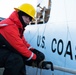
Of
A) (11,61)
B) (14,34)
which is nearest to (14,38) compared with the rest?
(14,34)

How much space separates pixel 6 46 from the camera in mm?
3369

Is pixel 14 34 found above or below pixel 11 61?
above

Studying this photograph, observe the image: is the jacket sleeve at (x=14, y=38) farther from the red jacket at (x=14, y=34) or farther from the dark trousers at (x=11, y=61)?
the dark trousers at (x=11, y=61)

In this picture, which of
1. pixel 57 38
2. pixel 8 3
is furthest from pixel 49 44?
pixel 8 3

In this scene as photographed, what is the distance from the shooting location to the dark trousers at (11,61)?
3.32 meters

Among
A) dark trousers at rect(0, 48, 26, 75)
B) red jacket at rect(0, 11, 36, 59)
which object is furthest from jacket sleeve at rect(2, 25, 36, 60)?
dark trousers at rect(0, 48, 26, 75)

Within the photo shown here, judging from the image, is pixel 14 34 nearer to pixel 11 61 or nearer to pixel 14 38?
pixel 14 38

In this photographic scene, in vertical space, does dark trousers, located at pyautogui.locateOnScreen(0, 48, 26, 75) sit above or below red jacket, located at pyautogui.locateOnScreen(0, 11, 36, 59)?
below

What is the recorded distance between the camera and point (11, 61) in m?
3.31

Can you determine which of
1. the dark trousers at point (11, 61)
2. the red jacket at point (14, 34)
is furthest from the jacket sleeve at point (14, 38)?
the dark trousers at point (11, 61)

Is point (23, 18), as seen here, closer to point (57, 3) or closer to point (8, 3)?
point (57, 3)

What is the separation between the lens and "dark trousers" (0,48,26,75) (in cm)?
332

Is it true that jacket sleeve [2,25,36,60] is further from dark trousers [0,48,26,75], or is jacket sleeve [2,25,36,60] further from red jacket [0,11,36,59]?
dark trousers [0,48,26,75]

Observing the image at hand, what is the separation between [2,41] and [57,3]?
54.0 inches
